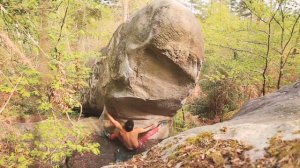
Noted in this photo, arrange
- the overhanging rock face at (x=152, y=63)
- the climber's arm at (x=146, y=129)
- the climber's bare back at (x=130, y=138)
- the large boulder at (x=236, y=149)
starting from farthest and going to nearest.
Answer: the climber's arm at (x=146, y=129) → the climber's bare back at (x=130, y=138) → the overhanging rock face at (x=152, y=63) → the large boulder at (x=236, y=149)

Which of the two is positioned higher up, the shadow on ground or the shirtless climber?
the shirtless climber

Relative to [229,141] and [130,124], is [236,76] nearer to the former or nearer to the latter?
[130,124]

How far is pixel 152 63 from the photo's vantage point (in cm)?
900

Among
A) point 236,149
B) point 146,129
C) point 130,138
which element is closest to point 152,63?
point 146,129

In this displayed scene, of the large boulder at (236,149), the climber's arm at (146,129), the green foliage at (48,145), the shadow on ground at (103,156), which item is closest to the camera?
the large boulder at (236,149)

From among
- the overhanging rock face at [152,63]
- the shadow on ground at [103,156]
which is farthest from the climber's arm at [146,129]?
the shadow on ground at [103,156]

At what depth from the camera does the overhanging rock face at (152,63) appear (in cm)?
846

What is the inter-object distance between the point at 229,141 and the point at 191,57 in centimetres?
627

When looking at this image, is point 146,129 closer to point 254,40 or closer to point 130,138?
point 130,138

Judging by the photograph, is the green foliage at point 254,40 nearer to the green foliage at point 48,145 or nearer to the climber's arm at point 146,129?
the climber's arm at point 146,129

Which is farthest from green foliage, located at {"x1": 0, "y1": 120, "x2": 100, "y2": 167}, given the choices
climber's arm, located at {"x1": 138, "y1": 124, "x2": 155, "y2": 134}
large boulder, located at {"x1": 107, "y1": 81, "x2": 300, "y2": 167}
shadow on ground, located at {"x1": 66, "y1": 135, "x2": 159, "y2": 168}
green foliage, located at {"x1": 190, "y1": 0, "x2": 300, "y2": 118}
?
green foliage, located at {"x1": 190, "y1": 0, "x2": 300, "y2": 118}

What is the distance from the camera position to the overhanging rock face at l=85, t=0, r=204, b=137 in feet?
27.8

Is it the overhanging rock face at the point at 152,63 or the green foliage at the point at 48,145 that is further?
the overhanging rock face at the point at 152,63

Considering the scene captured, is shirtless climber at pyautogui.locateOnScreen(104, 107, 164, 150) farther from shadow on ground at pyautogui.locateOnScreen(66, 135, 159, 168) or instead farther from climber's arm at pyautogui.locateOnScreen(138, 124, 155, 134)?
shadow on ground at pyautogui.locateOnScreen(66, 135, 159, 168)
